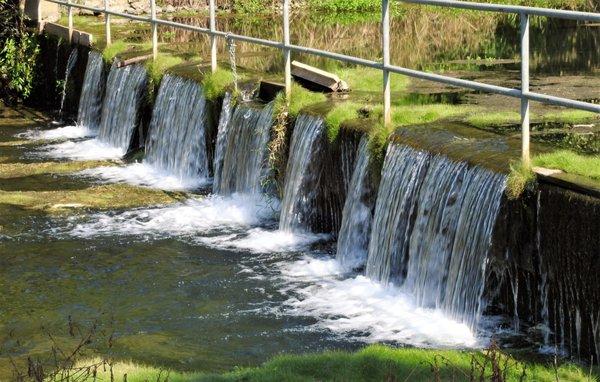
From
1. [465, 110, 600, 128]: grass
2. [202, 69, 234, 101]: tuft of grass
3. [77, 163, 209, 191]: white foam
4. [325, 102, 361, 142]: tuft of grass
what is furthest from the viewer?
[77, 163, 209, 191]: white foam

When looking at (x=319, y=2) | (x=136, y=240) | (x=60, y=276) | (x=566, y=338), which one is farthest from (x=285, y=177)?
(x=319, y=2)

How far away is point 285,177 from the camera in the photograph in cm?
1427

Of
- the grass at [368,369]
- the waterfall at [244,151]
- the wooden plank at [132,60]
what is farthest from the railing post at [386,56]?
the wooden plank at [132,60]

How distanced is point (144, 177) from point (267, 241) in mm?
4426

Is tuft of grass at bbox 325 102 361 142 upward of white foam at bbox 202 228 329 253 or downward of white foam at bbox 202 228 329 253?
upward

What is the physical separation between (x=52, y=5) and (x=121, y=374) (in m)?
18.0

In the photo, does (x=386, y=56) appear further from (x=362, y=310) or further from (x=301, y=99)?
(x=301, y=99)

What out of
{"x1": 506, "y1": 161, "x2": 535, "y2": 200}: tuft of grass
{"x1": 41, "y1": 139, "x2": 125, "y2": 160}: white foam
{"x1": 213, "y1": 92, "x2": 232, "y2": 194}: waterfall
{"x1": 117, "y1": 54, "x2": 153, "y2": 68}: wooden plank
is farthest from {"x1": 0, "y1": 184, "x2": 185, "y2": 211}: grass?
{"x1": 506, "y1": 161, "x2": 535, "y2": 200}: tuft of grass

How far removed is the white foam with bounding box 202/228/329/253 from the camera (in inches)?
529

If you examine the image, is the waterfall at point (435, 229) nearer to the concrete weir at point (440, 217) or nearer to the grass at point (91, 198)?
the concrete weir at point (440, 217)

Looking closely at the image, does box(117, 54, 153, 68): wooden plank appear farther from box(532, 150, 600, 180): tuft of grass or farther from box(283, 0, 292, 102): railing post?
box(532, 150, 600, 180): tuft of grass

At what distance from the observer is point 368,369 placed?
8414 mm

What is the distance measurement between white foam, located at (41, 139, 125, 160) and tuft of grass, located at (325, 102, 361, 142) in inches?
266

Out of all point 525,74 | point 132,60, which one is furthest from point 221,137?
point 525,74
